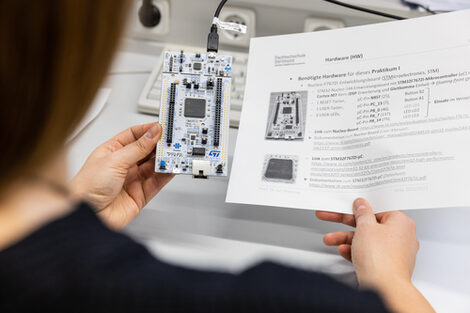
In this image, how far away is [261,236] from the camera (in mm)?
724

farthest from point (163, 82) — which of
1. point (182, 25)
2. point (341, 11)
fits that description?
point (341, 11)

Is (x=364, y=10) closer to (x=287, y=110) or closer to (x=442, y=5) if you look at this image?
(x=442, y=5)

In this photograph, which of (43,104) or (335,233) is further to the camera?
(335,233)

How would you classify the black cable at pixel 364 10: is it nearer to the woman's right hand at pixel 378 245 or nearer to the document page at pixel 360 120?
the document page at pixel 360 120

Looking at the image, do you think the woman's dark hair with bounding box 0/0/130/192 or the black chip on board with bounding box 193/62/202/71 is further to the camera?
the black chip on board with bounding box 193/62/202/71

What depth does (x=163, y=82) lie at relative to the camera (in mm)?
769

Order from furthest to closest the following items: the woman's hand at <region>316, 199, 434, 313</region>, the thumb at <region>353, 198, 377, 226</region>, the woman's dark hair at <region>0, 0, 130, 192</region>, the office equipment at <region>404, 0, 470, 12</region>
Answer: the office equipment at <region>404, 0, 470, 12</region> < the thumb at <region>353, 198, 377, 226</region> < the woman's hand at <region>316, 199, 434, 313</region> < the woman's dark hair at <region>0, 0, 130, 192</region>

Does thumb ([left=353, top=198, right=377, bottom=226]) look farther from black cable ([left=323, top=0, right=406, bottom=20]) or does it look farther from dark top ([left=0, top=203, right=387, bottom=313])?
black cable ([left=323, top=0, right=406, bottom=20])

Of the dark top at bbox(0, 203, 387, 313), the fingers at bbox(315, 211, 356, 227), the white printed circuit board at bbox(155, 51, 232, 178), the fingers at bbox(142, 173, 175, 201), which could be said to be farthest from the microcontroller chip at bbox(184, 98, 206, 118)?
the dark top at bbox(0, 203, 387, 313)

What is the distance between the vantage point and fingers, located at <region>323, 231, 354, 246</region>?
2.28ft

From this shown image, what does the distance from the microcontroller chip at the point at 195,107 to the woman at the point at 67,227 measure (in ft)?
1.20

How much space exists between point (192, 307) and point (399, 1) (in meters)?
0.87

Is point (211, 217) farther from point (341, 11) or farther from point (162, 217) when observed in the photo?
point (341, 11)

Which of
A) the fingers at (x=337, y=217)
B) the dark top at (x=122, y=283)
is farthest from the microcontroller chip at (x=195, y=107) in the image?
the dark top at (x=122, y=283)
